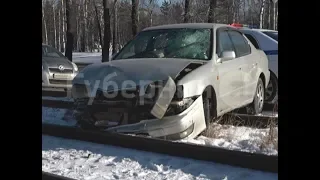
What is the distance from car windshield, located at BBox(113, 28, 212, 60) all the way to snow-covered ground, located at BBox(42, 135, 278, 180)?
67.4 inches

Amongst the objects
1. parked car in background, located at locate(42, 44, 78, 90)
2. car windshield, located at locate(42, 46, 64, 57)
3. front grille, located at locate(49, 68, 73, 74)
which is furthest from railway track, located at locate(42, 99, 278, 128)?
car windshield, located at locate(42, 46, 64, 57)

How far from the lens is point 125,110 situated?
610cm

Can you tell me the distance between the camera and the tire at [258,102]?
818 centimetres

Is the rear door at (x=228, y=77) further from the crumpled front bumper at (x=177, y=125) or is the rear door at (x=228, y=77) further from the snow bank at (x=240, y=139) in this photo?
the crumpled front bumper at (x=177, y=125)

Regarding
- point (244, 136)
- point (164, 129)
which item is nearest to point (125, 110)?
point (164, 129)

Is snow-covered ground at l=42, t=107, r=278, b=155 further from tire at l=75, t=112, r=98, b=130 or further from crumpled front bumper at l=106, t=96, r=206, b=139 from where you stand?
tire at l=75, t=112, r=98, b=130

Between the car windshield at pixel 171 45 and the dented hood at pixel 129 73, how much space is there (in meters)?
0.38

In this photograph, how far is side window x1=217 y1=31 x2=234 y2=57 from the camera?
7.07 metres

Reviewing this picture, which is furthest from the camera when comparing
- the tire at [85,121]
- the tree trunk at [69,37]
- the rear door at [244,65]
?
the tree trunk at [69,37]

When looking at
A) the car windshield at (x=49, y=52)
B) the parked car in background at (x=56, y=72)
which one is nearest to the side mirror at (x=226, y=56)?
the parked car in background at (x=56, y=72)

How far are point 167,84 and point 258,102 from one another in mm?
3012

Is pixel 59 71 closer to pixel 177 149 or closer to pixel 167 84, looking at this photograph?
pixel 167 84
